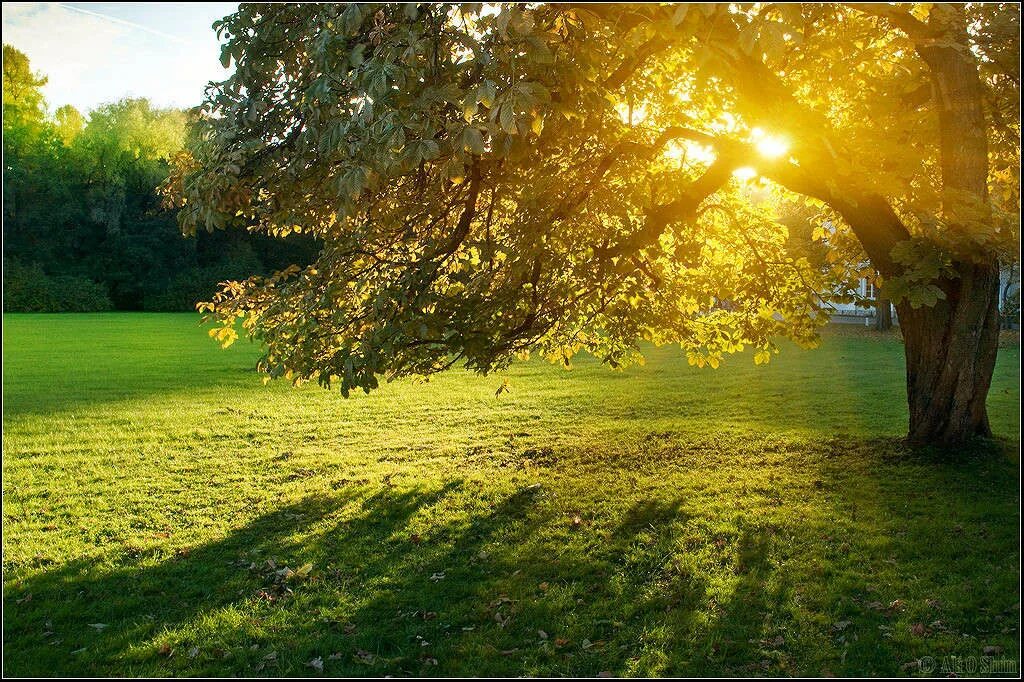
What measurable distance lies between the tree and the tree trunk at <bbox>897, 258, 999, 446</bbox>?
3cm

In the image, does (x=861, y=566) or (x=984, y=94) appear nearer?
(x=861, y=566)

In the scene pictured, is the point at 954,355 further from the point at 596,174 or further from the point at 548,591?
the point at 548,591

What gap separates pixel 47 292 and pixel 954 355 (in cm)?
4885

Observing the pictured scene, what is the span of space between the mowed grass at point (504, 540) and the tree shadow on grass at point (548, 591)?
0.03 m

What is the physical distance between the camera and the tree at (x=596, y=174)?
5.26 meters

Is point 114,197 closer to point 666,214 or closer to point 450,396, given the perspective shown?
point 450,396

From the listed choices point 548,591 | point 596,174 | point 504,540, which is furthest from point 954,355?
point 548,591

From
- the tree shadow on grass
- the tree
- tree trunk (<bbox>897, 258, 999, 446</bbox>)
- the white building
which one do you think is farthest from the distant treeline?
tree trunk (<bbox>897, 258, 999, 446</bbox>)

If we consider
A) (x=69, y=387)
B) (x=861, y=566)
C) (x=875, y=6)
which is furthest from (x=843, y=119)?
(x=69, y=387)

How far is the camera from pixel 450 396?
1638 centimetres

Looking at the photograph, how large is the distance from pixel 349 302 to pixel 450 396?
8.46 m

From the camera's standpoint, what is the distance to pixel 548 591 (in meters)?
6.44

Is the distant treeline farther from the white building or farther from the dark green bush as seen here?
the white building

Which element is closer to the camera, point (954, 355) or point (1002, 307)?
point (954, 355)
